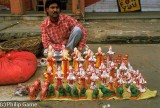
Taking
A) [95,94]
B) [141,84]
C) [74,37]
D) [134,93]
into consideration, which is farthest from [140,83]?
[74,37]

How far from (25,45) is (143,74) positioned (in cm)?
219

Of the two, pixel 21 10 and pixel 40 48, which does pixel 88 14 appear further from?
pixel 40 48

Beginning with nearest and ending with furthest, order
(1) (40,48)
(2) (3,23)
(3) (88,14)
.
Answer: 1. (1) (40,48)
2. (2) (3,23)
3. (3) (88,14)

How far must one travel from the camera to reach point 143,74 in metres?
4.28

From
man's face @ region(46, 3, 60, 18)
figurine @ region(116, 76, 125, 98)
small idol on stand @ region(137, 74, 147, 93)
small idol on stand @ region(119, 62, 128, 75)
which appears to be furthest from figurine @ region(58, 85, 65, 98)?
man's face @ region(46, 3, 60, 18)

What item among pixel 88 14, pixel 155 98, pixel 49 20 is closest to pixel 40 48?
pixel 49 20

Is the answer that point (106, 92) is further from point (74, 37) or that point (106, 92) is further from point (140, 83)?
point (74, 37)

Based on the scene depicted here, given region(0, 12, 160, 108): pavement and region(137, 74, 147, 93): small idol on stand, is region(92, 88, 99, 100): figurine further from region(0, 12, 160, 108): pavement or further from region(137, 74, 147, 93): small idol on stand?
region(137, 74, 147, 93): small idol on stand

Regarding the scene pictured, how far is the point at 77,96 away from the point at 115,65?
730 millimetres

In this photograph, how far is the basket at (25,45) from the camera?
4821mm

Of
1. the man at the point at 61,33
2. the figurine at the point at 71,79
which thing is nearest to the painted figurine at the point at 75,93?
the figurine at the point at 71,79

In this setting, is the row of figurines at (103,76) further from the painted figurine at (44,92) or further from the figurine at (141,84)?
the painted figurine at (44,92)

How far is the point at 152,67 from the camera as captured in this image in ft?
15.1

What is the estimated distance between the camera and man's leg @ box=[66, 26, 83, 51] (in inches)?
184
